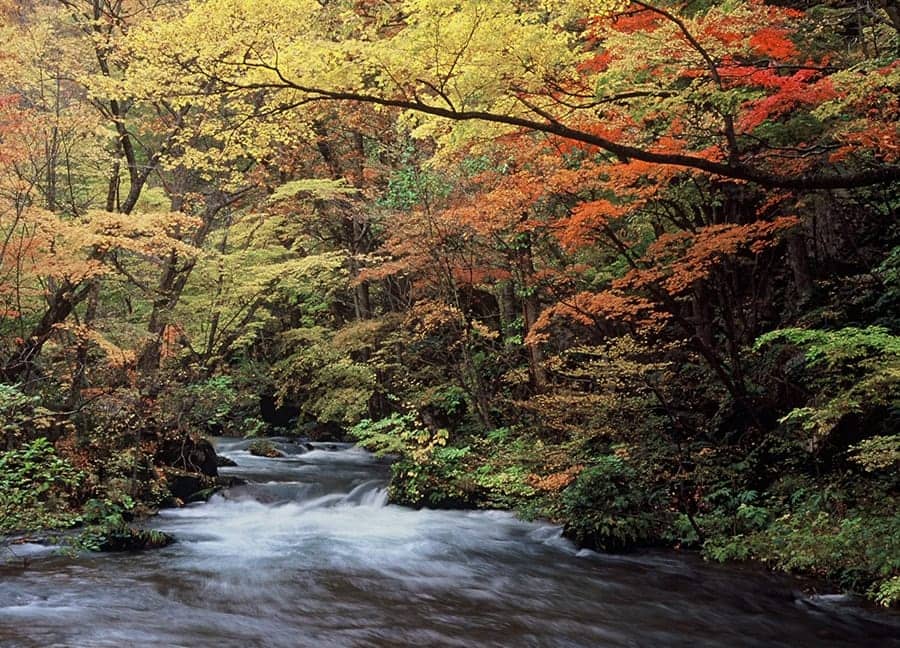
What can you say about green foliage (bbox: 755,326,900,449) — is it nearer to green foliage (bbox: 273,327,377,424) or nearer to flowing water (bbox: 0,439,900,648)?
flowing water (bbox: 0,439,900,648)

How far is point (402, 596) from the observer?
7.79m

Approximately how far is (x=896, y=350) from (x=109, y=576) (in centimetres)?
898

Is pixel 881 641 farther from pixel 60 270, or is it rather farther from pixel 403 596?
pixel 60 270

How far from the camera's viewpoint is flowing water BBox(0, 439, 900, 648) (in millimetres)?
6328

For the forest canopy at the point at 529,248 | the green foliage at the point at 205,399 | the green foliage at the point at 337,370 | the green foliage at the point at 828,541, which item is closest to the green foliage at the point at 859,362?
the forest canopy at the point at 529,248

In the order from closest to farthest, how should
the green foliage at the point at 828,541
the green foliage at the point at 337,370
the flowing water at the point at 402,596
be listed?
1. the flowing water at the point at 402,596
2. the green foliage at the point at 828,541
3. the green foliage at the point at 337,370

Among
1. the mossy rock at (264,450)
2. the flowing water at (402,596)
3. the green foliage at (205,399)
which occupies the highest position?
the green foliage at (205,399)

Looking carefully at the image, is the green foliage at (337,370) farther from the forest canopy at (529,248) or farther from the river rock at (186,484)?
the river rock at (186,484)

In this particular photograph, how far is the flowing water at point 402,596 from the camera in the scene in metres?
6.33

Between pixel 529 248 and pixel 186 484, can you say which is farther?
pixel 529 248

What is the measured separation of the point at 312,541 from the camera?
1065 cm

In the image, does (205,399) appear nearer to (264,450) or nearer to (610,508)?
(610,508)

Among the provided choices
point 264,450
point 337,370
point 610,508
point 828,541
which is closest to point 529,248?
point 610,508

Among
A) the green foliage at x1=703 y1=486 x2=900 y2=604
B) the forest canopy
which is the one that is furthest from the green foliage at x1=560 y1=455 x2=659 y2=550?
the green foliage at x1=703 y1=486 x2=900 y2=604
